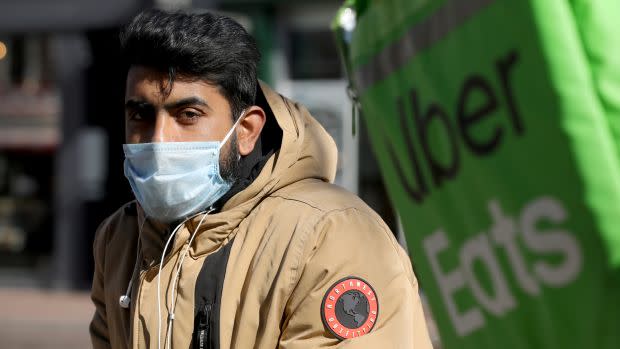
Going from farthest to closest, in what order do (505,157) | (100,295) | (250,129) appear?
(100,295) < (250,129) < (505,157)

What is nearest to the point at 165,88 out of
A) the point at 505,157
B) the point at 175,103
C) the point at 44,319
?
the point at 175,103

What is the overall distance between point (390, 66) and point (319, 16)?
957cm

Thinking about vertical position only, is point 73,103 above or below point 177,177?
above

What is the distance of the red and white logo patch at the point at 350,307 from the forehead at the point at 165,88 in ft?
1.89

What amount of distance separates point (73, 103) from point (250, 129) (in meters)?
9.81

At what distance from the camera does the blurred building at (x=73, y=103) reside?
1043 cm

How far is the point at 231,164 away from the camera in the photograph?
2178 mm

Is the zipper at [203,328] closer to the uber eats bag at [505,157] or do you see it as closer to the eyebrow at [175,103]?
the eyebrow at [175,103]

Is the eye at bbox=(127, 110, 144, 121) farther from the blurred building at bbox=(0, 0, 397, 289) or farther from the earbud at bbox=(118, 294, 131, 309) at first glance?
the blurred building at bbox=(0, 0, 397, 289)

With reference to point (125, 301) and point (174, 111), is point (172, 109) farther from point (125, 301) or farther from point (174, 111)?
point (125, 301)

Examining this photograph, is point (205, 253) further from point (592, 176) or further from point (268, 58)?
point (268, 58)

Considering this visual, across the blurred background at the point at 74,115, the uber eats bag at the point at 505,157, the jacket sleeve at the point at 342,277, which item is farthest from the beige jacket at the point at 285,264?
the blurred background at the point at 74,115

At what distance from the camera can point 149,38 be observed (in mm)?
2078

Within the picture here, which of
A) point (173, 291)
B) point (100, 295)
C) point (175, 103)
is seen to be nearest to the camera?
point (173, 291)
